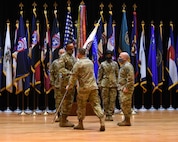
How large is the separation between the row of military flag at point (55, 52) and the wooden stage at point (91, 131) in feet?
6.17

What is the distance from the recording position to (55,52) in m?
11.3

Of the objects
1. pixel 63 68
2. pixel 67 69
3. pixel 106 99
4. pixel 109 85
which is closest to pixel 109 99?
pixel 106 99

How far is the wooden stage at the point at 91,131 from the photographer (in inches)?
258

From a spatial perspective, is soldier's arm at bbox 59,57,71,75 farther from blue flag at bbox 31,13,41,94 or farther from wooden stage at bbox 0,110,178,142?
blue flag at bbox 31,13,41,94

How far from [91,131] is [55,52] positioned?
419cm

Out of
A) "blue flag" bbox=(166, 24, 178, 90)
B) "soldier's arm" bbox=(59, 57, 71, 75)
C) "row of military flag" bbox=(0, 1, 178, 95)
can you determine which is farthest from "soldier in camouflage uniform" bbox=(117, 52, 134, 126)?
"blue flag" bbox=(166, 24, 178, 90)

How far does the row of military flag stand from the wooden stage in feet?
6.17

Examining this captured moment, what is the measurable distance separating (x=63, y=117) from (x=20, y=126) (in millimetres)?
958

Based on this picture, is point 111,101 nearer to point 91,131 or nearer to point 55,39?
point 91,131

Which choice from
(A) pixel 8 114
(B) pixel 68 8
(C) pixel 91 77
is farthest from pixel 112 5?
(C) pixel 91 77

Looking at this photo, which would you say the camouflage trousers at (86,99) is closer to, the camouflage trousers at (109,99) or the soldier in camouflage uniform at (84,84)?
the soldier in camouflage uniform at (84,84)

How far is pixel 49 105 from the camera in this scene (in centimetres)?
1202

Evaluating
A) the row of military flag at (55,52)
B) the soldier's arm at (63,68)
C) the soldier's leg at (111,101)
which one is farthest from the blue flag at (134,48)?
the soldier's arm at (63,68)

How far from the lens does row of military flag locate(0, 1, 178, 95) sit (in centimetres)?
1123
